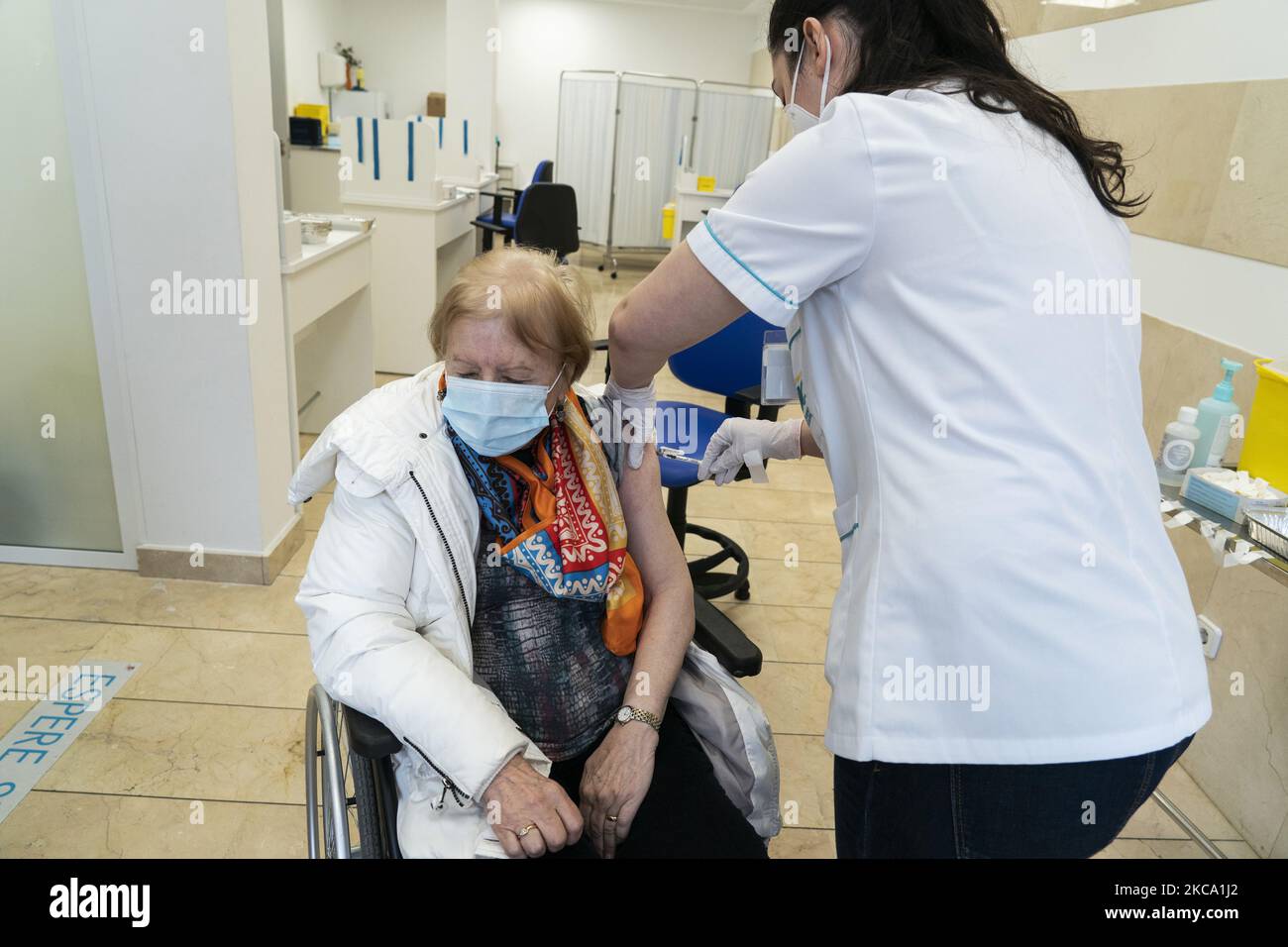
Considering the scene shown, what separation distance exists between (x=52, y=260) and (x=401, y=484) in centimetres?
188

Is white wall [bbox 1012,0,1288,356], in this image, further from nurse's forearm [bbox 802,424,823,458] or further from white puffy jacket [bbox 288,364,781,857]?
white puffy jacket [bbox 288,364,781,857]

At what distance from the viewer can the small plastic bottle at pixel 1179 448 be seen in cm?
185

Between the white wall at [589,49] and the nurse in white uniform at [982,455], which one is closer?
the nurse in white uniform at [982,455]

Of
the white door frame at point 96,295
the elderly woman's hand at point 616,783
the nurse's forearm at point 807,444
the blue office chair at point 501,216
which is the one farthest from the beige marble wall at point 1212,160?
the blue office chair at point 501,216

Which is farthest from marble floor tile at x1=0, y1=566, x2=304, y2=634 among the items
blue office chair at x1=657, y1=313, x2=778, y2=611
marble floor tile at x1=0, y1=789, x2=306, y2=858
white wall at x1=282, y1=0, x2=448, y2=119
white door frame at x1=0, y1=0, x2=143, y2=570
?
white wall at x1=282, y1=0, x2=448, y2=119

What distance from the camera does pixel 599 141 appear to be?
921 centimetres

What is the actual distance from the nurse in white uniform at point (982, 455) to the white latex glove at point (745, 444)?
500 millimetres

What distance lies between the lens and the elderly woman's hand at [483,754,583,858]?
43.6 inches

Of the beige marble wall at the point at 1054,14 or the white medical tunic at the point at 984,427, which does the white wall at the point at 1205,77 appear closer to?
the beige marble wall at the point at 1054,14

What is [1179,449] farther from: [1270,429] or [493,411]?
[493,411]

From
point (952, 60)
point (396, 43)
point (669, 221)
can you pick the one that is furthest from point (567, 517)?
point (396, 43)

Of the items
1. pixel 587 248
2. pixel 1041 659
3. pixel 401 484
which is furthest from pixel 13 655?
pixel 587 248
